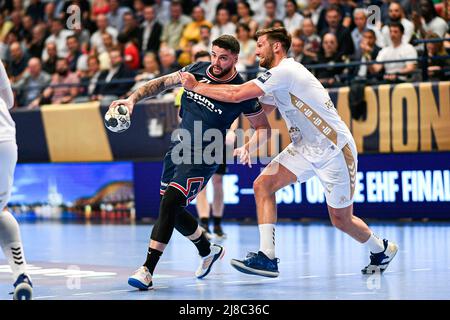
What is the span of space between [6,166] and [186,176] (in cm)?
206

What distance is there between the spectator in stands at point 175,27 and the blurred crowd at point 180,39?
2 centimetres

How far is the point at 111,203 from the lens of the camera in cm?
1908

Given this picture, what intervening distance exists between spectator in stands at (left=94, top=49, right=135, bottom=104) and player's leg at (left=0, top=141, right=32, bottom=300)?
38.1 ft

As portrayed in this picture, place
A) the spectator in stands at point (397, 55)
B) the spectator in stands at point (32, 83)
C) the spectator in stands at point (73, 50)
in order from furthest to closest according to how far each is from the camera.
→ the spectator in stands at point (73, 50)
the spectator in stands at point (32, 83)
the spectator in stands at point (397, 55)

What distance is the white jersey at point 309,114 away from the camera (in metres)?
8.84

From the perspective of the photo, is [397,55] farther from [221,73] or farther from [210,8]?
[221,73]

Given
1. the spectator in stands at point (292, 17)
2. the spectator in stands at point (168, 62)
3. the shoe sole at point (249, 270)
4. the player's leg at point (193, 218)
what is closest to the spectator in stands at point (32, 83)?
the spectator in stands at point (168, 62)

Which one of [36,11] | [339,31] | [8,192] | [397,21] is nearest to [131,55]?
[339,31]

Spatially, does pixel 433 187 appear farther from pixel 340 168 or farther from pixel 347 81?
pixel 340 168

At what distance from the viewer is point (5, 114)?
23.1ft

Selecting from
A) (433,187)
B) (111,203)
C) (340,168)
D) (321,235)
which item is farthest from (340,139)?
(111,203)

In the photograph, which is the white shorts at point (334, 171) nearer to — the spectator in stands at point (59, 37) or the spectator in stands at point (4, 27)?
the spectator in stands at point (59, 37)
